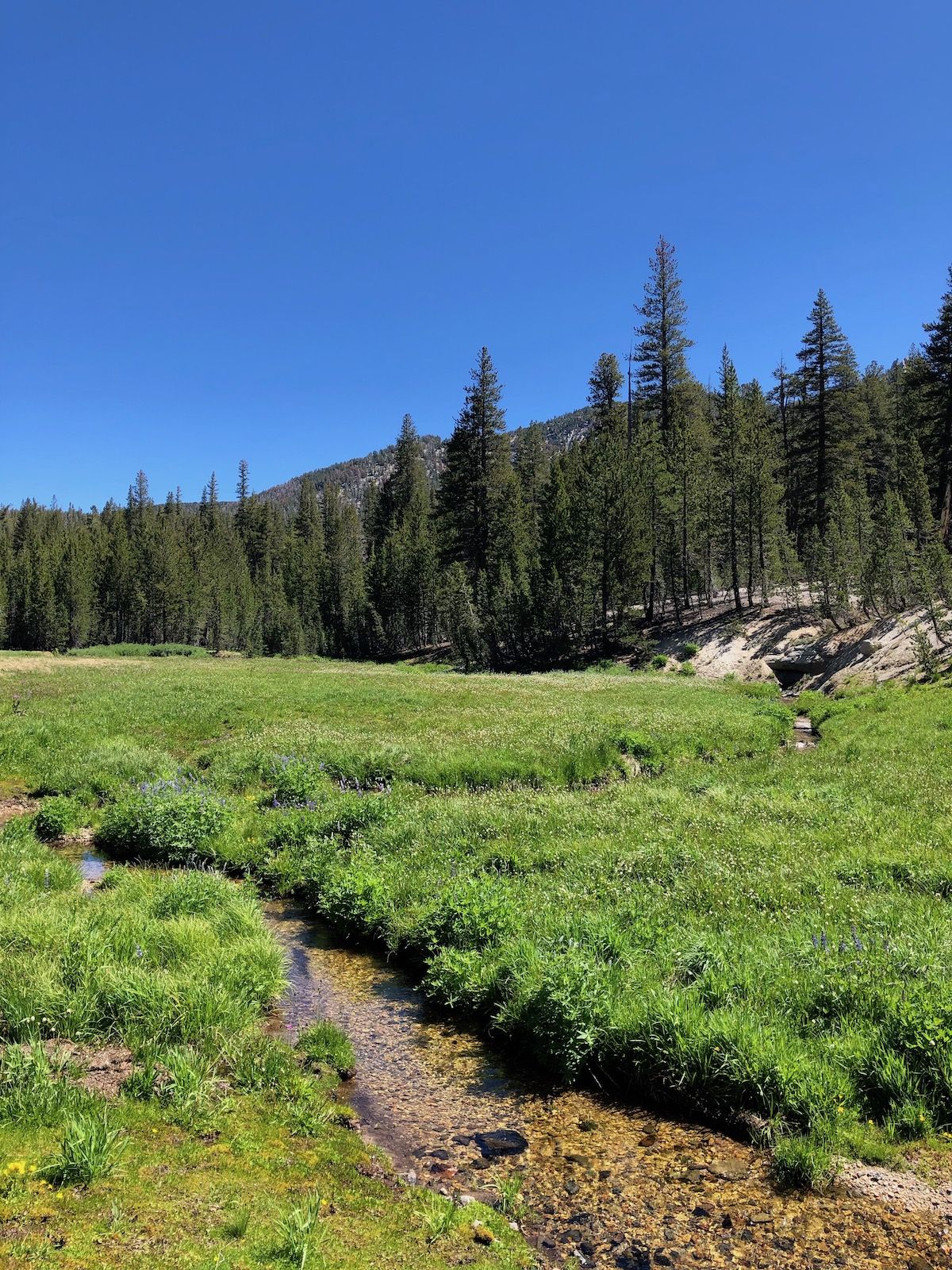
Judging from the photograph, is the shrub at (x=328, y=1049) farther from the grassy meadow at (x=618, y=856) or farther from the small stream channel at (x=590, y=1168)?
the grassy meadow at (x=618, y=856)

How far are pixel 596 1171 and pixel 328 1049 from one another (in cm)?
271

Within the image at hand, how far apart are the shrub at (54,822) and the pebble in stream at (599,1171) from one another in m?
8.67

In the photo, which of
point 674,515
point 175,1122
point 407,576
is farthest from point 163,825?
point 407,576

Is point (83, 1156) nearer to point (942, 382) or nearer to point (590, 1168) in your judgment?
point (590, 1168)

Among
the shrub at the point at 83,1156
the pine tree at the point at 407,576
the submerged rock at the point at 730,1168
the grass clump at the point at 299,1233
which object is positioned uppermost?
the pine tree at the point at 407,576

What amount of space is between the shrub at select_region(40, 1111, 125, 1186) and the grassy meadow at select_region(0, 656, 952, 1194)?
81.8 inches

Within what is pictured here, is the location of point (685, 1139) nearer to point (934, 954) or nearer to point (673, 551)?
point (934, 954)

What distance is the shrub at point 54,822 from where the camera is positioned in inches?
522

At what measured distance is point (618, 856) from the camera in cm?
1066

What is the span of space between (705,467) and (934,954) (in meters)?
55.8

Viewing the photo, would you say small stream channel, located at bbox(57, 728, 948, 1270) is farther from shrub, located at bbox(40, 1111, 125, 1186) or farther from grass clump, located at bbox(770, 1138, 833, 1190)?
shrub, located at bbox(40, 1111, 125, 1186)

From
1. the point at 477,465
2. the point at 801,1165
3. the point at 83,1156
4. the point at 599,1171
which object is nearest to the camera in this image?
the point at 83,1156

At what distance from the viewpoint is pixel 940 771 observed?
574 inches

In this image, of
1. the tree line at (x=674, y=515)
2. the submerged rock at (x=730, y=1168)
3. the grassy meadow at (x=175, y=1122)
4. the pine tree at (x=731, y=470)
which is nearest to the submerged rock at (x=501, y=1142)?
the grassy meadow at (x=175, y=1122)
